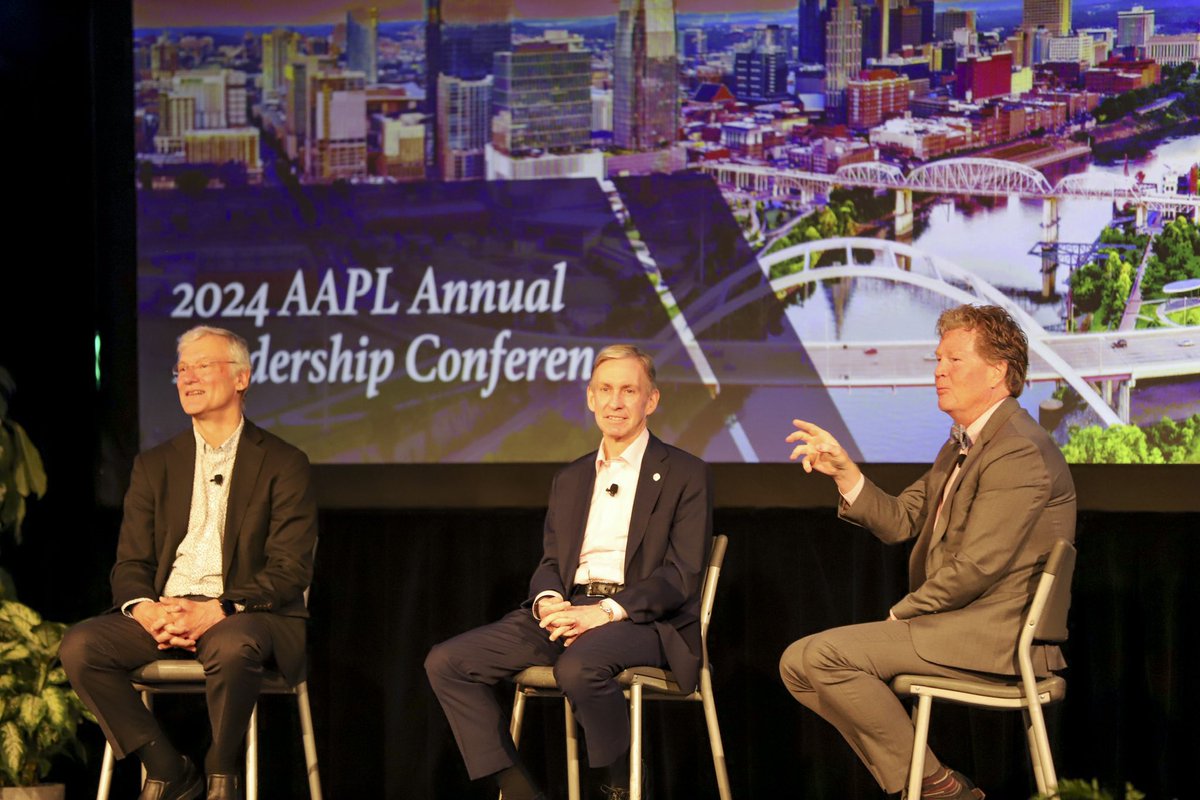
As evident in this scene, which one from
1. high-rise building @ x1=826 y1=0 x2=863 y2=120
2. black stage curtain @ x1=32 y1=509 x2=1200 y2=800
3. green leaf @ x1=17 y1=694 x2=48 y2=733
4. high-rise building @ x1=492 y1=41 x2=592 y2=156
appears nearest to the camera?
green leaf @ x1=17 y1=694 x2=48 y2=733

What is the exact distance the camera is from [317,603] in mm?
4602

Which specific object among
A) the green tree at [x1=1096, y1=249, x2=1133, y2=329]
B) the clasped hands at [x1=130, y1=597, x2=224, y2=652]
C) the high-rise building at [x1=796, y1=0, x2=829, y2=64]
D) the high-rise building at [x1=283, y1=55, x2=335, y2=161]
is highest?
the high-rise building at [x1=796, y1=0, x2=829, y2=64]

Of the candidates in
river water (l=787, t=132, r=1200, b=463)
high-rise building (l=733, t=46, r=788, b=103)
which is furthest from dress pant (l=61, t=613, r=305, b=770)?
high-rise building (l=733, t=46, r=788, b=103)

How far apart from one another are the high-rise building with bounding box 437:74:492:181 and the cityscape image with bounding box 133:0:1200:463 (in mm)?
11

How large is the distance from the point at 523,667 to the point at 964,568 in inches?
43.8

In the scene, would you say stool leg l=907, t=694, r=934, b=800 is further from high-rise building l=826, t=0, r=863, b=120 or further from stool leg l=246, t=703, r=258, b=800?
high-rise building l=826, t=0, r=863, b=120

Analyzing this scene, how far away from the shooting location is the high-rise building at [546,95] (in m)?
4.76

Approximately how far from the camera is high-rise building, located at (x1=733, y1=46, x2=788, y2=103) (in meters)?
4.66

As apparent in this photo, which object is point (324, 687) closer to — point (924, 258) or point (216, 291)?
point (216, 291)

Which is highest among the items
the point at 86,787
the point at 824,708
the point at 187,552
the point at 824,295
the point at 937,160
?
the point at 937,160

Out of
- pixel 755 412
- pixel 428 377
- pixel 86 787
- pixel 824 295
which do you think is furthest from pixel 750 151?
pixel 86 787

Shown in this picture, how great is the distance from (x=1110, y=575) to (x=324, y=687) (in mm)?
2491

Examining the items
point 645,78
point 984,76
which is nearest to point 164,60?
point 645,78

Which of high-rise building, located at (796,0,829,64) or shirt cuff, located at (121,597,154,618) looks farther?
high-rise building, located at (796,0,829,64)
